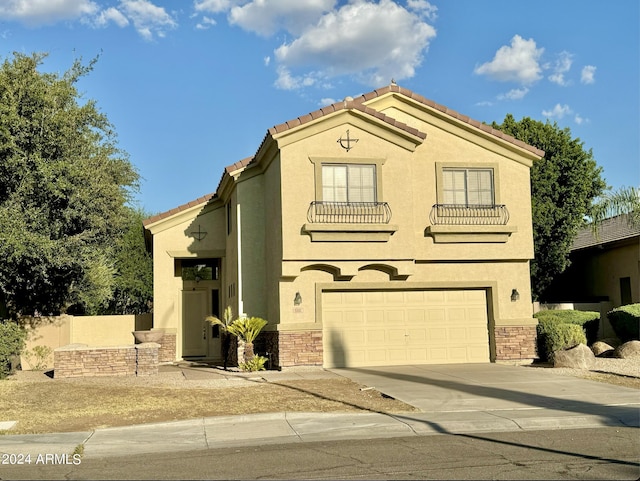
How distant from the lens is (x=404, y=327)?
63.8ft

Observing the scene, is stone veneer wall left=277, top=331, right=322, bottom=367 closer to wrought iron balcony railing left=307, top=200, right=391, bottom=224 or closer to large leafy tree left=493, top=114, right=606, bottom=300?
wrought iron balcony railing left=307, top=200, right=391, bottom=224

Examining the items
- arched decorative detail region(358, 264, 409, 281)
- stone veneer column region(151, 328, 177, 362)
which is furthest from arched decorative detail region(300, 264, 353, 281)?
stone veneer column region(151, 328, 177, 362)

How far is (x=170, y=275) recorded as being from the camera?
23297mm

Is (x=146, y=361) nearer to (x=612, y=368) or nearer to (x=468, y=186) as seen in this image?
(x=468, y=186)

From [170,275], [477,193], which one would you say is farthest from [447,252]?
[170,275]

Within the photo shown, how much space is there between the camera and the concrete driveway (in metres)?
11.0

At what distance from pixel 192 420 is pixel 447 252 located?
34.3 ft

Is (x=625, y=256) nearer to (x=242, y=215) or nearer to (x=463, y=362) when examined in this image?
(x=463, y=362)

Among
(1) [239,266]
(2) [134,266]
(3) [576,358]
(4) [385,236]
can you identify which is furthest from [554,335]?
(2) [134,266]

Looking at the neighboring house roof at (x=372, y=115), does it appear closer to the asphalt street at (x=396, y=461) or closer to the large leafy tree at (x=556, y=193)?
the large leafy tree at (x=556, y=193)

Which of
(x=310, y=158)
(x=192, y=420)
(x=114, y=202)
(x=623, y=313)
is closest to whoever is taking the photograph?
(x=192, y=420)

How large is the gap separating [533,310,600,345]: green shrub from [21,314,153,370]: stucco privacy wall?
47.2ft

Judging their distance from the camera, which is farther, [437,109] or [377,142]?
[437,109]

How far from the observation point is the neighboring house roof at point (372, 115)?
1838 centimetres
